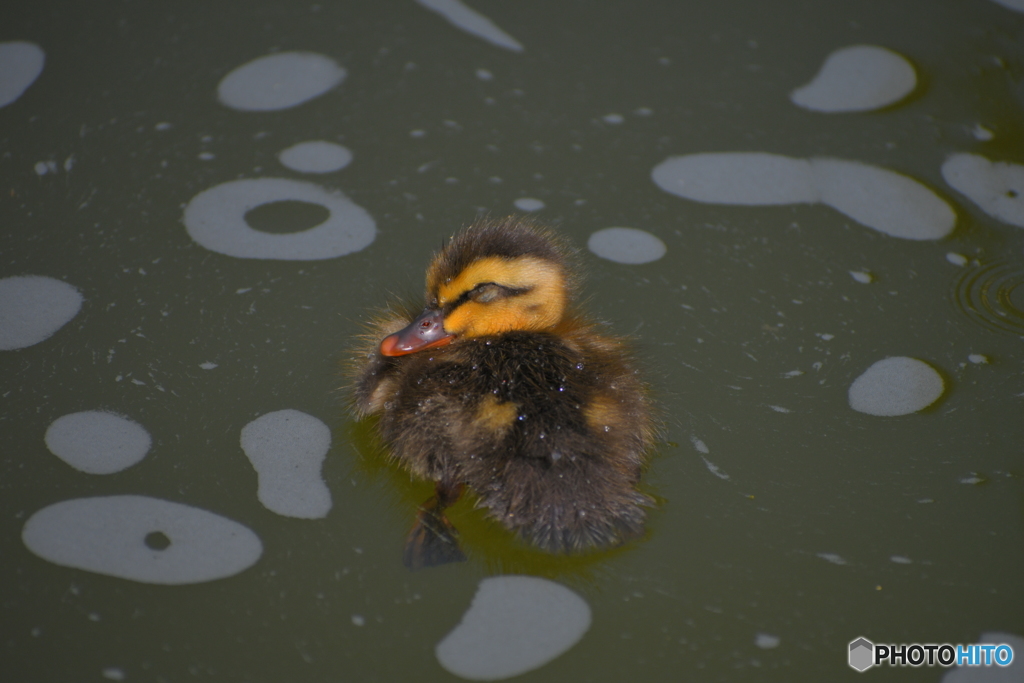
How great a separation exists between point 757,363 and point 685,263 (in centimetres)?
27

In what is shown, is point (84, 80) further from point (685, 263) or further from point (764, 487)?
point (764, 487)

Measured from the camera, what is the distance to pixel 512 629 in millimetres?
1110

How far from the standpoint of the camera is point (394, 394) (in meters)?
1.33

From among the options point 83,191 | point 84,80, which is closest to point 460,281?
point 83,191

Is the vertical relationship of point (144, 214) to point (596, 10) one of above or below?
below

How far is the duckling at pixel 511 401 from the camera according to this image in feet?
3.87

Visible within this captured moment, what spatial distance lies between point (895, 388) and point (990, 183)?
69 cm

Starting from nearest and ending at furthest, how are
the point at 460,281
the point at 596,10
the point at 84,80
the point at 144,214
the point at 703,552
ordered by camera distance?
1. the point at 703,552
2. the point at 460,281
3. the point at 144,214
4. the point at 84,80
5. the point at 596,10

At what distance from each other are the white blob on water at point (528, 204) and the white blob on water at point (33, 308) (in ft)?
2.50

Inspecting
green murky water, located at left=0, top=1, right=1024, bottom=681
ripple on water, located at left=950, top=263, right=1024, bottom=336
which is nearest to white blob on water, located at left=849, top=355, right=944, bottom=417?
green murky water, located at left=0, top=1, right=1024, bottom=681

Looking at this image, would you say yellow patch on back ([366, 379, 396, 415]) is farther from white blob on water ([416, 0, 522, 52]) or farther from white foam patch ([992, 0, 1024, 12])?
white foam patch ([992, 0, 1024, 12])

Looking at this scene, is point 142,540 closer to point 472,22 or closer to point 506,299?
point 506,299

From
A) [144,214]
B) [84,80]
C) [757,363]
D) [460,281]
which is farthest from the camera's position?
[84,80]

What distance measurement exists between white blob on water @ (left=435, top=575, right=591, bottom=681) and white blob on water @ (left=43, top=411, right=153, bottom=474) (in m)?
0.51
